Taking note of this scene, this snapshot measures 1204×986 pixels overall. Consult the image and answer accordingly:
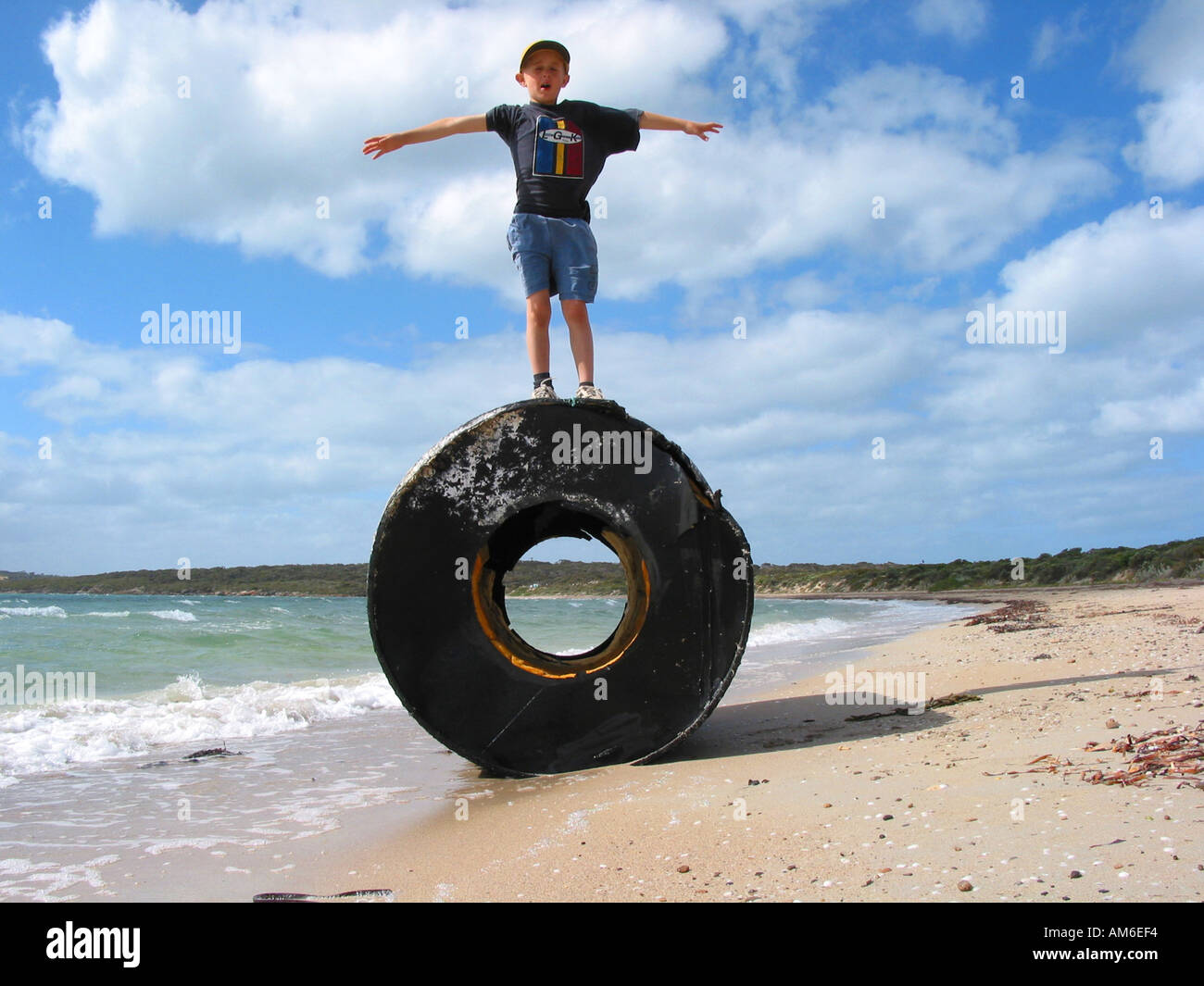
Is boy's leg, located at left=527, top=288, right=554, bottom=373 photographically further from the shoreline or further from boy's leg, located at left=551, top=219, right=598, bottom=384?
the shoreline

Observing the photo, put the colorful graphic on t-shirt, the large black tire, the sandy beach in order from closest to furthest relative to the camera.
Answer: the sandy beach < the large black tire < the colorful graphic on t-shirt

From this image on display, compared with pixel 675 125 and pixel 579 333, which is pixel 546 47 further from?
pixel 579 333

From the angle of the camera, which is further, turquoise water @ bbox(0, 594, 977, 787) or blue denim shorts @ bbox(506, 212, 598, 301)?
turquoise water @ bbox(0, 594, 977, 787)

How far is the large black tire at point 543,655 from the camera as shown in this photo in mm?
4445

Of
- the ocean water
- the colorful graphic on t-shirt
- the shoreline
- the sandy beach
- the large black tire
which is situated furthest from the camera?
the shoreline

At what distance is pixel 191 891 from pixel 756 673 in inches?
361

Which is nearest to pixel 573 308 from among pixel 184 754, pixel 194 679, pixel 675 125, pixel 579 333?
pixel 579 333

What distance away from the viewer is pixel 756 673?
11.8 m

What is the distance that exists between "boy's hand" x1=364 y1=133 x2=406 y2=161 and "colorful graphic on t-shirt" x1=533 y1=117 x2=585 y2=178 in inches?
30.0

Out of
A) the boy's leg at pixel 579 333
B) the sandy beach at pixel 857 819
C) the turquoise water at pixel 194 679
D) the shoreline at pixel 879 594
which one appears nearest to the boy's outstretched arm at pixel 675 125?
the boy's leg at pixel 579 333

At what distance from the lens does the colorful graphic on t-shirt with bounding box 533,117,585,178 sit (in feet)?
16.2

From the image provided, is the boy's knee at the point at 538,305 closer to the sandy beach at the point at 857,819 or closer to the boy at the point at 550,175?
the boy at the point at 550,175

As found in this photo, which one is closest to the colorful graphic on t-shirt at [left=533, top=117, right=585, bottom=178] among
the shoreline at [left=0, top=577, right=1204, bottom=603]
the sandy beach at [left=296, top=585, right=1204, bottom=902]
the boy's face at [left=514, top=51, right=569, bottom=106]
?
the boy's face at [left=514, top=51, right=569, bottom=106]
